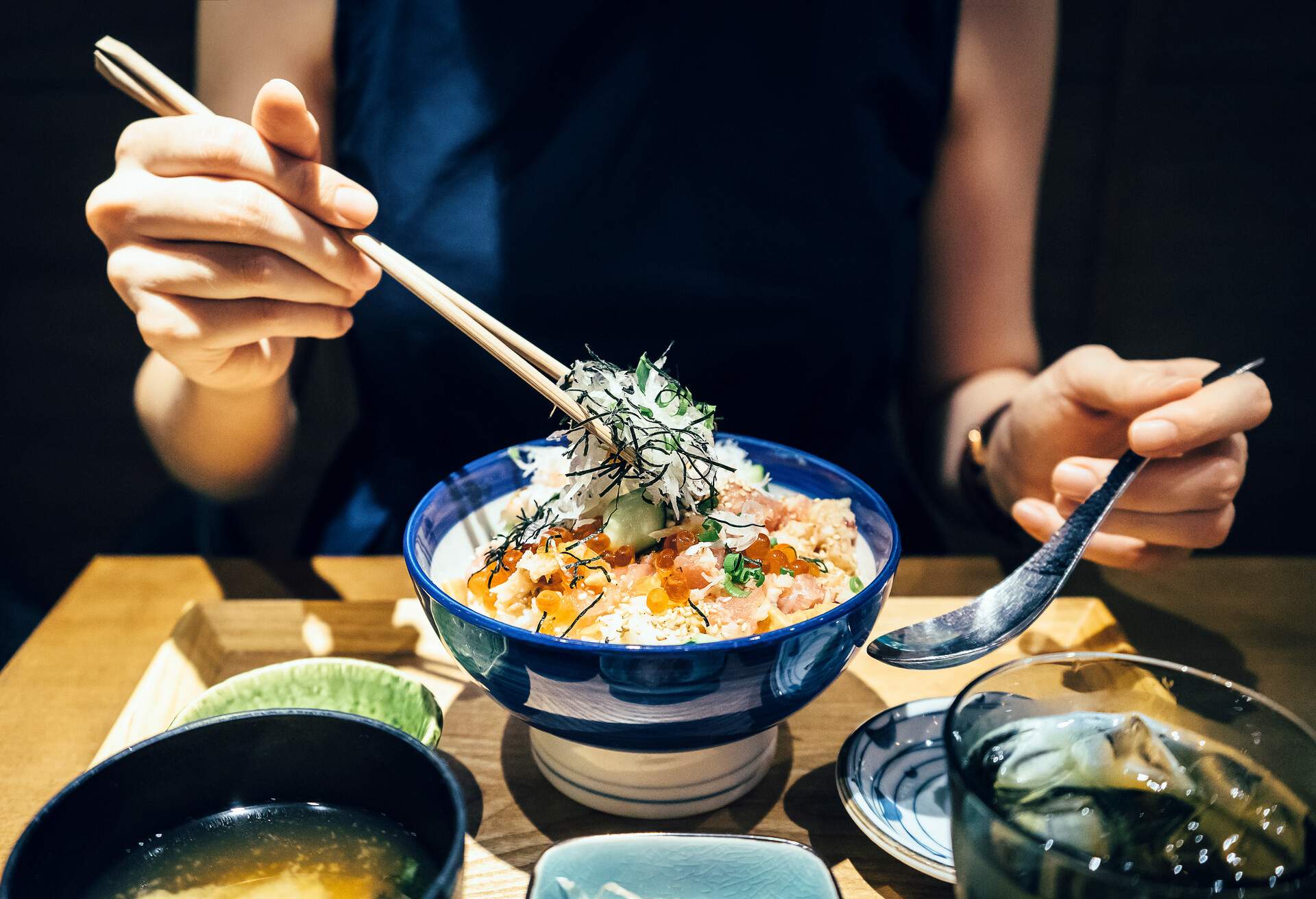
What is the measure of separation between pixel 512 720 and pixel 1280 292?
3.39m

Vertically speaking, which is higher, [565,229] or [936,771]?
[565,229]

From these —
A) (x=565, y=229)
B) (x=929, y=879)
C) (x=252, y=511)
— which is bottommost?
(x=252, y=511)

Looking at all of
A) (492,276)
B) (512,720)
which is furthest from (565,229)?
(512,720)

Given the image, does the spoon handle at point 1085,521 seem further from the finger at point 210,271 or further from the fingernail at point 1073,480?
the finger at point 210,271

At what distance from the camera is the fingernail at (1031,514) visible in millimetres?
1530

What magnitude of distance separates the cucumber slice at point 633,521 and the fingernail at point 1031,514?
0.69 m

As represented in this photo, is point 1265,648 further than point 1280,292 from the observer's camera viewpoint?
No

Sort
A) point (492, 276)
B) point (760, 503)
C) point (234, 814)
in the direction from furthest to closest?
point (492, 276) < point (760, 503) < point (234, 814)

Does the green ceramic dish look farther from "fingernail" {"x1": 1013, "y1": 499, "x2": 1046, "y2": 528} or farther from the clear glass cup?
"fingernail" {"x1": 1013, "y1": 499, "x2": 1046, "y2": 528}

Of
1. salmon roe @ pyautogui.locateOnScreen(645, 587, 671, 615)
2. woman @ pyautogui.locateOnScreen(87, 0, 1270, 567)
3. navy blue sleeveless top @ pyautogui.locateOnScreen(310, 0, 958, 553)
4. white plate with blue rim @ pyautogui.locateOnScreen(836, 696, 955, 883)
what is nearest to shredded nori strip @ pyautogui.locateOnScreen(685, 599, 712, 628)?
salmon roe @ pyautogui.locateOnScreen(645, 587, 671, 615)

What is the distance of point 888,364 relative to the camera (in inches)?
86.7

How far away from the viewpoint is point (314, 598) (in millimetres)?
1692

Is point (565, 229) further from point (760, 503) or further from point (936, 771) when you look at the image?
point (936, 771)

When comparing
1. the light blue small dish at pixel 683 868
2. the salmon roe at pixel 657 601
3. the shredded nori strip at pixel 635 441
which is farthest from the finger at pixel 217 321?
the light blue small dish at pixel 683 868
